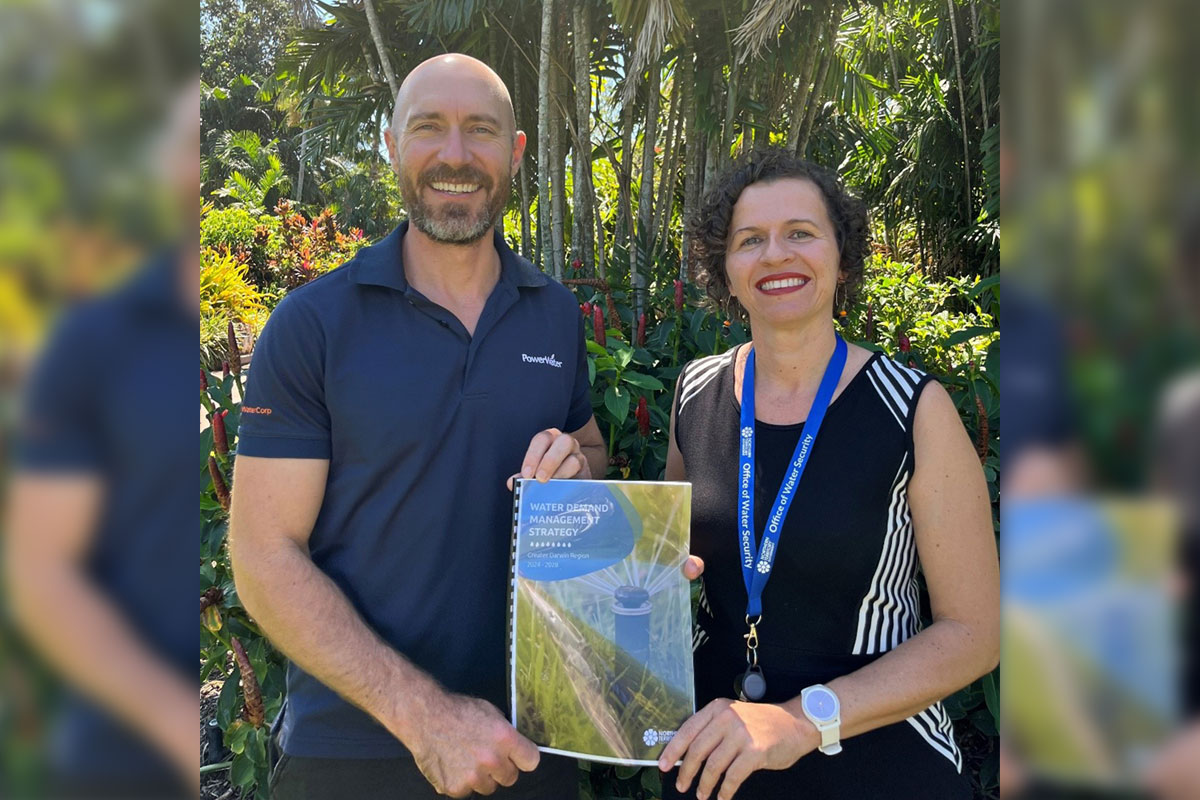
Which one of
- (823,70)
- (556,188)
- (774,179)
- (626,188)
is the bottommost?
(774,179)

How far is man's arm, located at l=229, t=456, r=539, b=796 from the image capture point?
1604 mm

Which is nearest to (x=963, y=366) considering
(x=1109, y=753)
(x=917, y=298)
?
(x=1109, y=753)

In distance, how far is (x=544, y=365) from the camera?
1999mm

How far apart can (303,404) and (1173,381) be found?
1703mm

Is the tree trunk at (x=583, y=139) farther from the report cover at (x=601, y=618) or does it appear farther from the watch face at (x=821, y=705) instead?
the watch face at (x=821, y=705)

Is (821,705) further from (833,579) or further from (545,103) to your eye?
(545,103)

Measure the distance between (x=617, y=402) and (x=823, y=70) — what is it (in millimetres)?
5569

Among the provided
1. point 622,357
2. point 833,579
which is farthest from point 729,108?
point 833,579

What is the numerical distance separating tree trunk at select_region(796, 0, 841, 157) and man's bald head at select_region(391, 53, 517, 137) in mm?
5058

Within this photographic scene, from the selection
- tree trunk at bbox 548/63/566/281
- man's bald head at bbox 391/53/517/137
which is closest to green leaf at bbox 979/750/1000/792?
man's bald head at bbox 391/53/517/137

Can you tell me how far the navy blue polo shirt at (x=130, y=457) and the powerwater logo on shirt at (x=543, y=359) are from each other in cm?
151

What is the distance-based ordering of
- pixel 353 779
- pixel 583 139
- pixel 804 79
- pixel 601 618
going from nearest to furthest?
pixel 601 618, pixel 353 779, pixel 583 139, pixel 804 79

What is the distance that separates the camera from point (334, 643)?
1.70 metres

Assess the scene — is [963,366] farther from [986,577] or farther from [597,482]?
[597,482]
